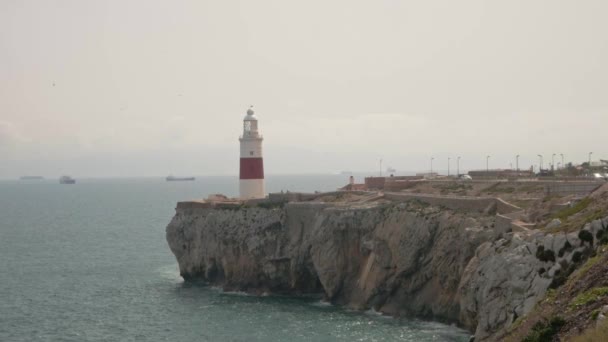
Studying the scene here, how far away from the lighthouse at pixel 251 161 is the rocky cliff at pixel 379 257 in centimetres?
693

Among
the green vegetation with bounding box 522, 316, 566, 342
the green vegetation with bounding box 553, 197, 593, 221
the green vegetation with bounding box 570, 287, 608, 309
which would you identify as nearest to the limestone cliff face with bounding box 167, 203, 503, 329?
the green vegetation with bounding box 553, 197, 593, 221

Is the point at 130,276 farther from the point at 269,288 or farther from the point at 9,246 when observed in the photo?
the point at 9,246

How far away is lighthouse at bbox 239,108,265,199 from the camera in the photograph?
75.6m

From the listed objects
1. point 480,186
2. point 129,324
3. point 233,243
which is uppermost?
point 480,186

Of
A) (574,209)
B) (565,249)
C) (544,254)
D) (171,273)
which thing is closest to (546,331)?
(565,249)

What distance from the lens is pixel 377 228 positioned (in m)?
56.5

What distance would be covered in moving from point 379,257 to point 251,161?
24.9m

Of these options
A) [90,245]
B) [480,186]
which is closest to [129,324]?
[480,186]

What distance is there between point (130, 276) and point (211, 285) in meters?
A: 9.11

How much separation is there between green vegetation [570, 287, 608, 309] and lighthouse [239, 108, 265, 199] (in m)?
54.3

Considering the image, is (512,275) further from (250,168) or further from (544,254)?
(250,168)

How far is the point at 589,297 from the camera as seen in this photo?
72.3 feet

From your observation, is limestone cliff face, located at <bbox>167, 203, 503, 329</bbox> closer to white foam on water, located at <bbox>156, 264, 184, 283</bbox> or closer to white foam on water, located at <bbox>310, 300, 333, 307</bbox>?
white foam on water, located at <bbox>310, 300, 333, 307</bbox>

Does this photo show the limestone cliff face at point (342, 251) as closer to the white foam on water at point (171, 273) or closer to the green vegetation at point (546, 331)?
the white foam on water at point (171, 273)
